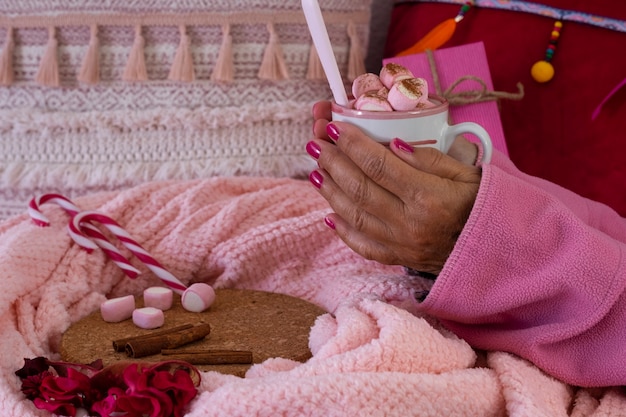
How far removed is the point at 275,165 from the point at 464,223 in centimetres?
58

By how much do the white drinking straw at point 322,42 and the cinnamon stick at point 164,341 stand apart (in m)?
0.30

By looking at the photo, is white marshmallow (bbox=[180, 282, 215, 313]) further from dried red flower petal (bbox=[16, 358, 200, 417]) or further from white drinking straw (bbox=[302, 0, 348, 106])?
white drinking straw (bbox=[302, 0, 348, 106])

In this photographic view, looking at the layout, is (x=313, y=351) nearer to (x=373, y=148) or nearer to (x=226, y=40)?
(x=373, y=148)

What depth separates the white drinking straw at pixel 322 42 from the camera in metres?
0.73

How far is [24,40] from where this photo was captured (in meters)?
1.25

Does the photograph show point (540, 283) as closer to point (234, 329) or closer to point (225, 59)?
point (234, 329)

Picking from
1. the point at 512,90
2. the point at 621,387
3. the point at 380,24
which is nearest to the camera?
the point at 621,387

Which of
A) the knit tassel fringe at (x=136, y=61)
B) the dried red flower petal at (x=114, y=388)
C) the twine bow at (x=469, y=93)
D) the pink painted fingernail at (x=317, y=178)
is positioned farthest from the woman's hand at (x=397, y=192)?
the knit tassel fringe at (x=136, y=61)

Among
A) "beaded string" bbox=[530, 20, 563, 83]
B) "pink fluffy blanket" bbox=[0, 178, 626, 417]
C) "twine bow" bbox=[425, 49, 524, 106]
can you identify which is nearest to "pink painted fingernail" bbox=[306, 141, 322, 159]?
"pink fluffy blanket" bbox=[0, 178, 626, 417]

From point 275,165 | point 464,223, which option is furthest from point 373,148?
point 275,165

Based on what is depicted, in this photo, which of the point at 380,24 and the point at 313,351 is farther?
the point at 380,24

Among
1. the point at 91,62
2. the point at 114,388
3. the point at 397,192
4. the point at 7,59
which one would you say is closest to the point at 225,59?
the point at 91,62

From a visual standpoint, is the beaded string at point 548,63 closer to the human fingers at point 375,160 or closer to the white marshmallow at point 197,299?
the human fingers at point 375,160

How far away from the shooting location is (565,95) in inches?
46.0
